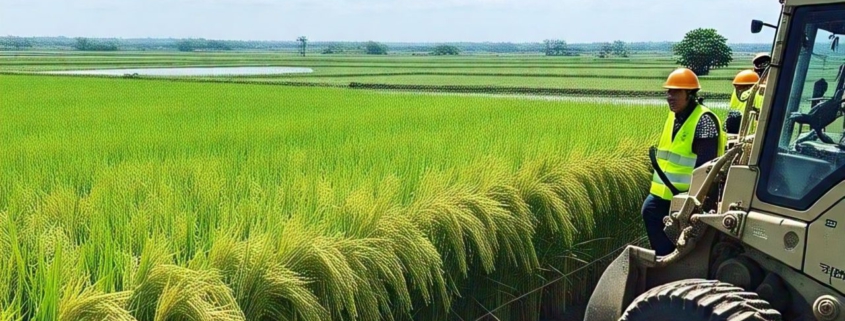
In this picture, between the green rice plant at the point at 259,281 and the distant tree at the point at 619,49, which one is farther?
the distant tree at the point at 619,49

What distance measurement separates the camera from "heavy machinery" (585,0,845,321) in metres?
3.08

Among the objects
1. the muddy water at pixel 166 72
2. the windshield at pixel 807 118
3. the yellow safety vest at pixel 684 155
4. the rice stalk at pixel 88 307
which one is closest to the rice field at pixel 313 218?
the rice stalk at pixel 88 307

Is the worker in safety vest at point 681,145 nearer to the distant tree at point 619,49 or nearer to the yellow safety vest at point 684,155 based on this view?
Result: the yellow safety vest at point 684,155

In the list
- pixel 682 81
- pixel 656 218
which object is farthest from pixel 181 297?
pixel 682 81

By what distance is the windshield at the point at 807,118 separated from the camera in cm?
311

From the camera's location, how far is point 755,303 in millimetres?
3229

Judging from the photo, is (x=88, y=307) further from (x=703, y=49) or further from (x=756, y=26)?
(x=703, y=49)

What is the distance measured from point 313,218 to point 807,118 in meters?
2.28

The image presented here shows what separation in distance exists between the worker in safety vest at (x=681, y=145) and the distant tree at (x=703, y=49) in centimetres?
2597

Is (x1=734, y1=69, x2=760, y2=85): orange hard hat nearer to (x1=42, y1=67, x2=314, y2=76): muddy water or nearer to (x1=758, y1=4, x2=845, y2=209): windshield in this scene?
(x1=758, y1=4, x2=845, y2=209): windshield

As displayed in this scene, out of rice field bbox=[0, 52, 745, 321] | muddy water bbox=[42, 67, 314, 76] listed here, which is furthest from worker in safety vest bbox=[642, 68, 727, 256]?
muddy water bbox=[42, 67, 314, 76]

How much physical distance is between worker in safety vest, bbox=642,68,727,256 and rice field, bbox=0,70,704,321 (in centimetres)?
64

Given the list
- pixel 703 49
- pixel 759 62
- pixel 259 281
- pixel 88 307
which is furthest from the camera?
pixel 703 49

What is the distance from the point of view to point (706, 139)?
16.1ft
